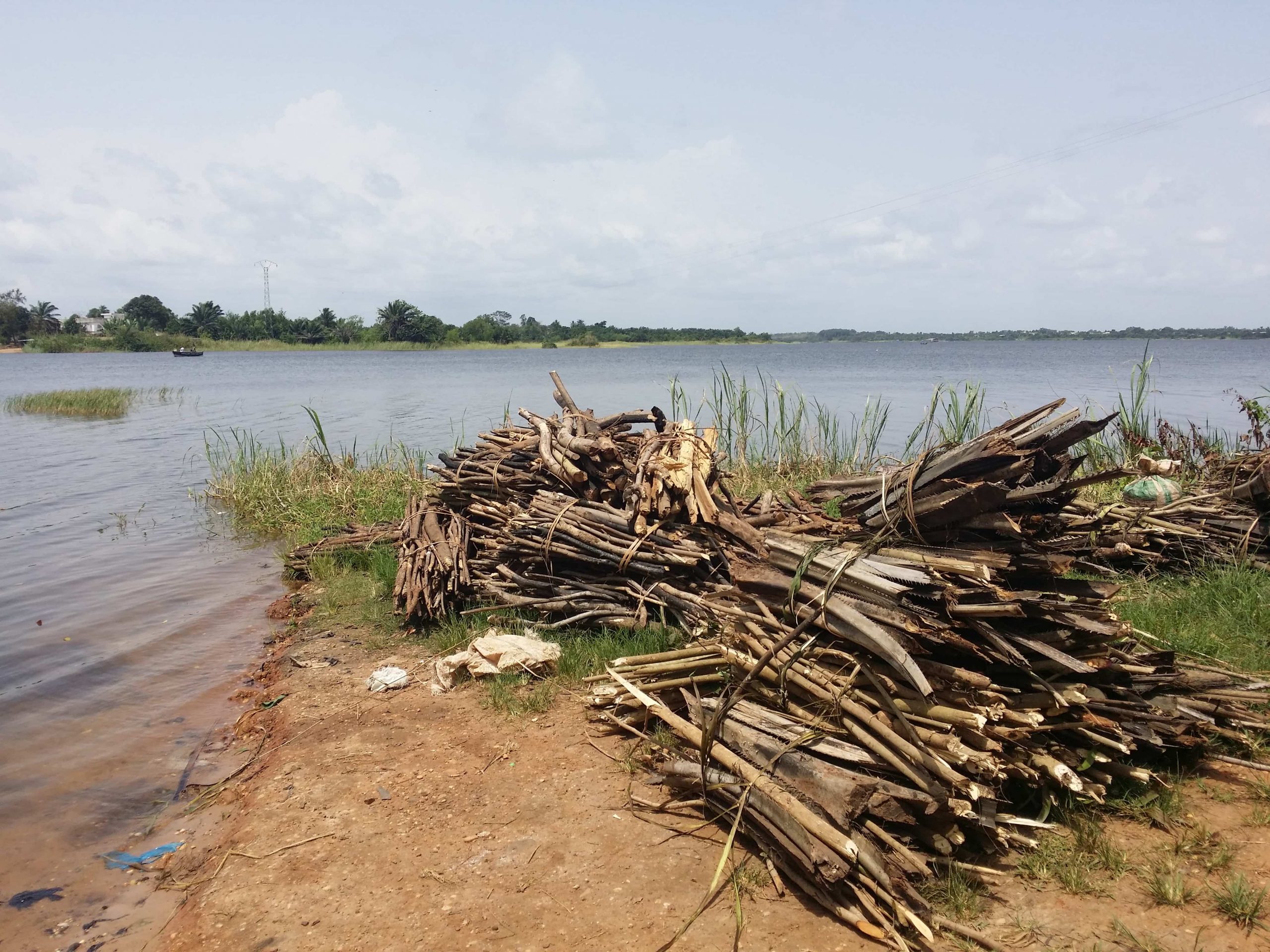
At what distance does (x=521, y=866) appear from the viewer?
3582mm

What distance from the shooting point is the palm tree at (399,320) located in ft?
282

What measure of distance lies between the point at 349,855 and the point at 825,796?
2.29 metres

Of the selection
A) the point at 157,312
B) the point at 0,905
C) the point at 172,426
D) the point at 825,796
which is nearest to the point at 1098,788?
the point at 825,796

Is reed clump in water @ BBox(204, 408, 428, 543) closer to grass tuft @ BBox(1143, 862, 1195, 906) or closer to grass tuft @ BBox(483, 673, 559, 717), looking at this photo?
grass tuft @ BBox(483, 673, 559, 717)

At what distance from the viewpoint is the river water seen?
5.13 m

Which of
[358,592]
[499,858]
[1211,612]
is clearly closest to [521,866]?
[499,858]

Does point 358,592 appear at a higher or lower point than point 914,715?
lower

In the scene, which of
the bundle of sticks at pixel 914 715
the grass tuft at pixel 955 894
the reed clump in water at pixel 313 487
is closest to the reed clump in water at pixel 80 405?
the reed clump in water at pixel 313 487

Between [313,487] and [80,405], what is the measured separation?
20.5 metres

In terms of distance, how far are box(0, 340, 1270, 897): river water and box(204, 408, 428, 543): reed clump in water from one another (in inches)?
20.8

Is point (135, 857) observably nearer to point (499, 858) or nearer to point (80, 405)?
point (499, 858)

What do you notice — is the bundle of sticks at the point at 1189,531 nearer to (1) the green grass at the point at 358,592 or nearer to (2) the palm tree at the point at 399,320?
(1) the green grass at the point at 358,592

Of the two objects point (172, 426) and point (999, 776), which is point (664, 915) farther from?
point (172, 426)

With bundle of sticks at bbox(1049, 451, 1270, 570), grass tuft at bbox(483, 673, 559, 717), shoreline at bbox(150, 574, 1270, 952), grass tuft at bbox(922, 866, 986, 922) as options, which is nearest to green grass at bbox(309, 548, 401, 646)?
grass tuft at bbox(483, 673, 559, 717)
